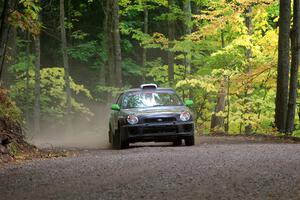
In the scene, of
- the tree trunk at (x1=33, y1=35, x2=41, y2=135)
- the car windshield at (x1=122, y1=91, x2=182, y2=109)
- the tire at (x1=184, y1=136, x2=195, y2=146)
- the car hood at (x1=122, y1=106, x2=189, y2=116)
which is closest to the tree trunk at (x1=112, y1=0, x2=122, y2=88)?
the tree trunk at (x1=33, y1=35, x2=41, y2=135)

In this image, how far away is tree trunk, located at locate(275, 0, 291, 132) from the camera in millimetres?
18844

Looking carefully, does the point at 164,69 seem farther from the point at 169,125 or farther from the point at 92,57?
the point at 169,125

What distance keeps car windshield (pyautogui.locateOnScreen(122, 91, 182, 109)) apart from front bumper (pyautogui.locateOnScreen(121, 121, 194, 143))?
116cm

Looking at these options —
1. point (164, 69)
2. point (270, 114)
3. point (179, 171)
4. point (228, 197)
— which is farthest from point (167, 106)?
point (164, 69)

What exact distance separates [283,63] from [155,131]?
5641mm

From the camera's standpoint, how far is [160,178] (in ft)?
28.8

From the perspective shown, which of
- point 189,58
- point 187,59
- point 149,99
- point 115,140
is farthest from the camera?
point 187,59

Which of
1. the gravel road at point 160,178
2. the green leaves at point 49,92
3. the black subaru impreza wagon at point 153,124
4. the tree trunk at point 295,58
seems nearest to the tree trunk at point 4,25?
the gravel road at point 160,178

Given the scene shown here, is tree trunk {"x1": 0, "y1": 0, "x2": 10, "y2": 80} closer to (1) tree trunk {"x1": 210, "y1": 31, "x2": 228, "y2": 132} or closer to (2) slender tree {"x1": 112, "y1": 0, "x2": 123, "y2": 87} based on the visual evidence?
(1) tree trunk {"x1": 210, "y1": 31, "x2": 228, "y2": 132}

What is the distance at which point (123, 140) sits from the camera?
16.0m

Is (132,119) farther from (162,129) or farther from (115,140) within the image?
(115,140)

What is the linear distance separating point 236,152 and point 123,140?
13.6 feet

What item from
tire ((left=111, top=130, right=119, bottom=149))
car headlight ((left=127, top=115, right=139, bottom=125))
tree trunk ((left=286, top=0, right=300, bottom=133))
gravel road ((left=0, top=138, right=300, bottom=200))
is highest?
tree trunk ((left=286, top=0, right=300, bottom=133))

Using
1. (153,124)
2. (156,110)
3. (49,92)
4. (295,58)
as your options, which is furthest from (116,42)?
(153,124)
